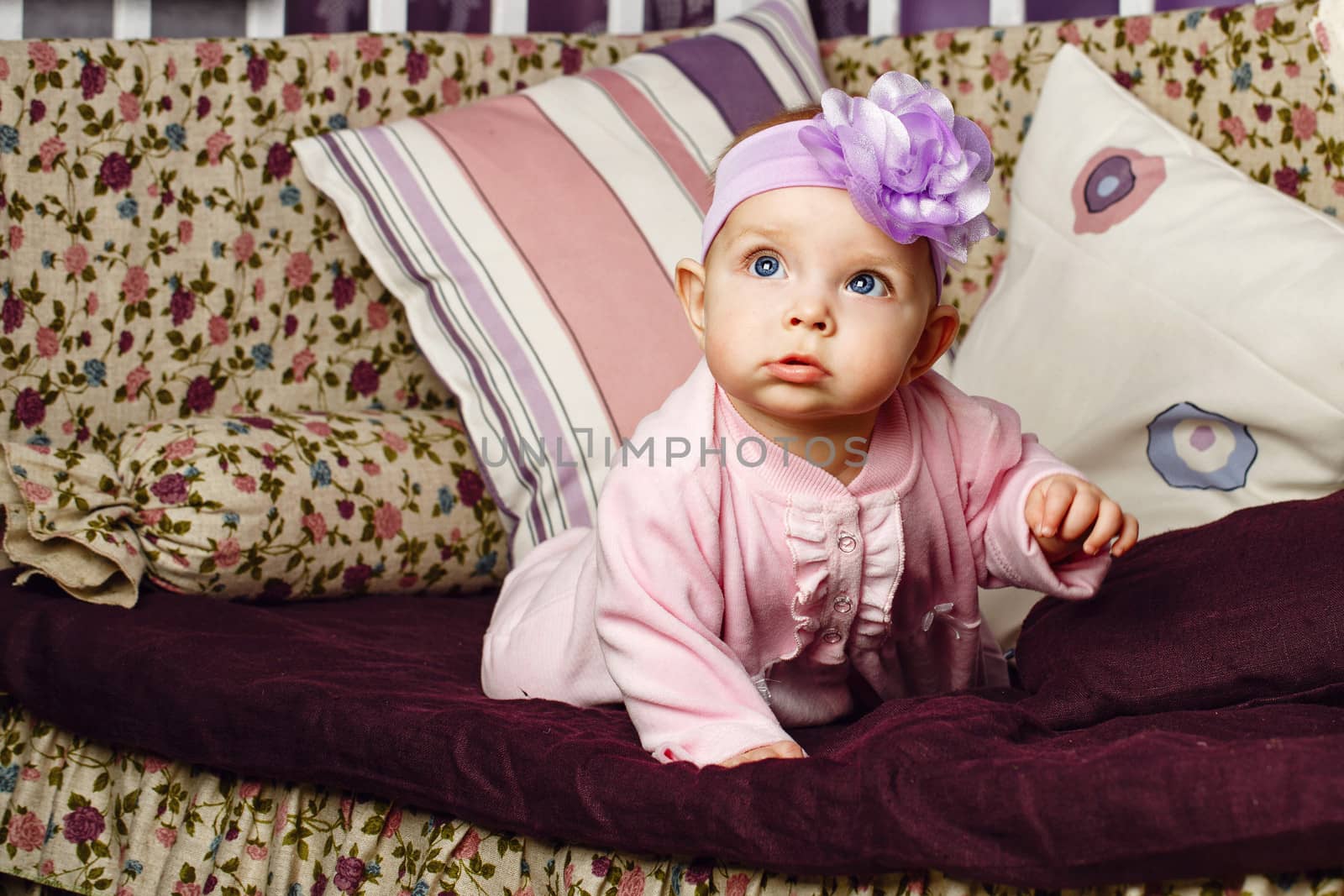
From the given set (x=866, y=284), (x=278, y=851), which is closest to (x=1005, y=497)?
(x=866, y=284)

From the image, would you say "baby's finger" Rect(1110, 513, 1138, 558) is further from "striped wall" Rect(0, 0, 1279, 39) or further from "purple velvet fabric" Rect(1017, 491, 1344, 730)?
"striped wall" Rect(0, 0, 1279, 39)

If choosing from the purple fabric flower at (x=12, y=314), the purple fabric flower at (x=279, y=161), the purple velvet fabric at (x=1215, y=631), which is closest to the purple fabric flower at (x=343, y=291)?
the purple fabric flower at (x=279, y=161)

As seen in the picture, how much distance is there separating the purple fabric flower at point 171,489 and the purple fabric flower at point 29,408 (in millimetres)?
260

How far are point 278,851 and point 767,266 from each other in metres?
0.64

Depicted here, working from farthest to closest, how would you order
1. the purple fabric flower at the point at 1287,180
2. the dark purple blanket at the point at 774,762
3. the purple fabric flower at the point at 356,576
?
the purple fabric flower at the point at 1287,180 → the purple fabric flower at the point at 356,576 → the dark purple blanket at the point at 774,762

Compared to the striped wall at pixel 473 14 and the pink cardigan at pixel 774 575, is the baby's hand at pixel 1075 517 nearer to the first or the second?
the pink cardigan at pixel 774 575

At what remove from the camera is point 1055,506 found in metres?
1.06

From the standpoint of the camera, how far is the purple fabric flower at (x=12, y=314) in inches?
61.4

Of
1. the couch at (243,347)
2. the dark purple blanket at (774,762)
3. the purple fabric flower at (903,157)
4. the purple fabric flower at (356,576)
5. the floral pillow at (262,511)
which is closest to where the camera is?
the dark purple blanket at (774,762)

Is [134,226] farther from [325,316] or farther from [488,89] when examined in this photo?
[488,89]

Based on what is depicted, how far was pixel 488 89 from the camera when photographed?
6.24ft

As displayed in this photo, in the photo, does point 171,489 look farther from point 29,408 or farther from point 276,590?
point 29,408

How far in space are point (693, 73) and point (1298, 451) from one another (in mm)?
933

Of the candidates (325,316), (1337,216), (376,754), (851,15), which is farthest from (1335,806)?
(851,15)
